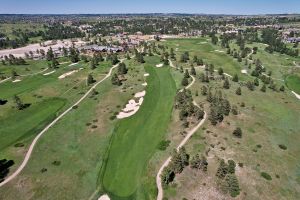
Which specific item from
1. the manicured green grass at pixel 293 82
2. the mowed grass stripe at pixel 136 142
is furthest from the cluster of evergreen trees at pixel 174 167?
the manicured green grass at pixel 293 82

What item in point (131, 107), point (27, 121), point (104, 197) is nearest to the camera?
point (104, 197)

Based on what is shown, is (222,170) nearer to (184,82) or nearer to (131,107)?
(131,107)

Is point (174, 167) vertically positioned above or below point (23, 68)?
above

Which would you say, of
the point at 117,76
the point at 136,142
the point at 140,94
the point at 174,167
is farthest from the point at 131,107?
the point at 174,167

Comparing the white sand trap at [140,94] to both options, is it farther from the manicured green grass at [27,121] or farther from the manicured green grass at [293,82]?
the manicured green grass at [293,82]

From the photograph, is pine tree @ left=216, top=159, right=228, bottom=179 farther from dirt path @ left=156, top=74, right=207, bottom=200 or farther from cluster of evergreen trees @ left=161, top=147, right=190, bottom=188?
dirt path @ left=156, top=74, right=207, bottom=200


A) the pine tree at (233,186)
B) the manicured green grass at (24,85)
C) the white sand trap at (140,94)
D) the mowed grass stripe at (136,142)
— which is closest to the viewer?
the pine tree at (233,186)
